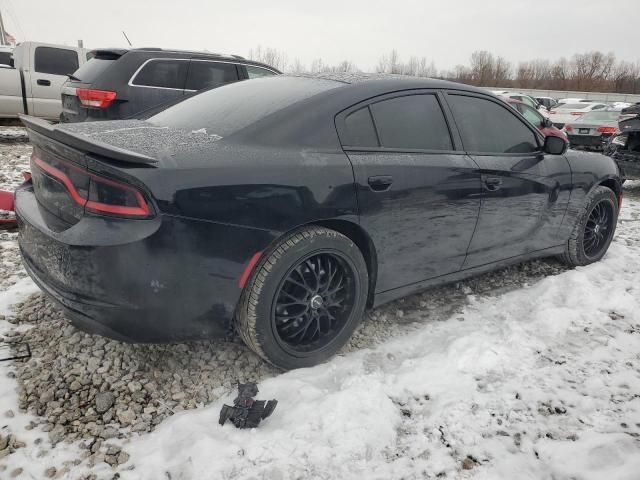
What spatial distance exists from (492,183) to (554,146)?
2.86 ft

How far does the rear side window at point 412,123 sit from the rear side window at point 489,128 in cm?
18

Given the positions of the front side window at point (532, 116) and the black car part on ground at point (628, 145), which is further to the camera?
the front side window at point (532, 116)

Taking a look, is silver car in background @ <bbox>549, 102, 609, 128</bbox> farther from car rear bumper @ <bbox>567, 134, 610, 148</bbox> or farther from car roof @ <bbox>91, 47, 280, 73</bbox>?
car roof @ <bbox>91, 47, 280, 73</bbox>

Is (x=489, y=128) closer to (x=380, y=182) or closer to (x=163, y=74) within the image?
(x=380, y=182)

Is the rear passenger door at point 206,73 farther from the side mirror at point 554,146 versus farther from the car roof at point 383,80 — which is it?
the side mirror at point 554,146

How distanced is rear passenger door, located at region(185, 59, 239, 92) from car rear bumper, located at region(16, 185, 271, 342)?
5283 millimetres

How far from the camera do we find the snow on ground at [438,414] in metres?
1.93

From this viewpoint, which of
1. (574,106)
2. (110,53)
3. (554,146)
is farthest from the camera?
(574,106)

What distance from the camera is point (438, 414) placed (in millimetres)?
2234

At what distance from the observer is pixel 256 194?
219cm

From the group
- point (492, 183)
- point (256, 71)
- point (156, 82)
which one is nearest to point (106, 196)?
point (492, 183)

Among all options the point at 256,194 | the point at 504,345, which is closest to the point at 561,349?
the point at 504,345

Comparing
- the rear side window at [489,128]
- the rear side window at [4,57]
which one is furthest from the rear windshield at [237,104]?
the rear side window at [4,57]

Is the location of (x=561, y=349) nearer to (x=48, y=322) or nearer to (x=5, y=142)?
(x=48, y=322)
